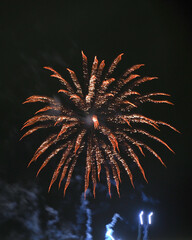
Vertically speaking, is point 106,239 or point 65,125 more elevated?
point 65,125

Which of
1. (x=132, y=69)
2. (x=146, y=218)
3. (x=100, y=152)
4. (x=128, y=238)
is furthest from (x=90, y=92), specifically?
(x=128, y=238)

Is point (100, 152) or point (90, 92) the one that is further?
point (100, 152)

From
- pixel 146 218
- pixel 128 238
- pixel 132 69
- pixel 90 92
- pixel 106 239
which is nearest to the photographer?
pixel 90 92

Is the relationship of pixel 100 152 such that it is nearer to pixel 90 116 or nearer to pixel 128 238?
pixel 90 116

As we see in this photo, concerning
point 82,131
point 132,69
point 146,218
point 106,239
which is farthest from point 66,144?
point 106,239

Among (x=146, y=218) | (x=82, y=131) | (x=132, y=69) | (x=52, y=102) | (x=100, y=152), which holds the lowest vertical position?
(x=146, y=218)

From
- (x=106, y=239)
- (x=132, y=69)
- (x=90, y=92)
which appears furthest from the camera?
(x=106, y=239)

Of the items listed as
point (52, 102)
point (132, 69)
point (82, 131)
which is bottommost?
point (82, 131)

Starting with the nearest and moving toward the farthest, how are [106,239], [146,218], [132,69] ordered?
[132,69], [146,218], [106,239]

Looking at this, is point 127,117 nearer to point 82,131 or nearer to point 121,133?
point 121,133
